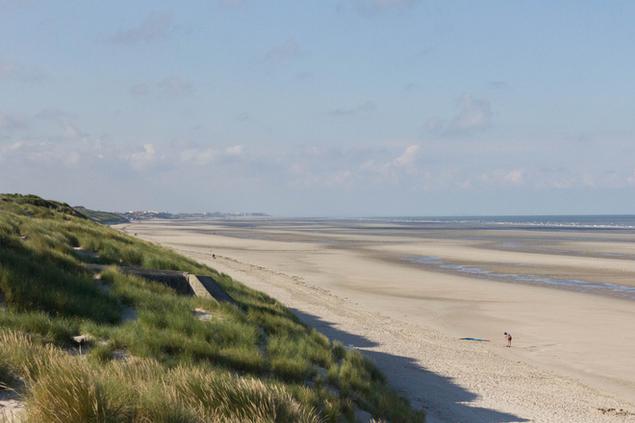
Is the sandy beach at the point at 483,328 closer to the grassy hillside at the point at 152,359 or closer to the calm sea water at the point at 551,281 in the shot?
the calm sea water at the point at 551,281

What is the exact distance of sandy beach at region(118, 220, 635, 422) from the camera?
39.2ft

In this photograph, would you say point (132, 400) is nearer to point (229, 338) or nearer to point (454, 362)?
point (229, 338)

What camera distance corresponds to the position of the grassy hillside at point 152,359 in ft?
15.8

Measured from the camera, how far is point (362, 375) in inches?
416

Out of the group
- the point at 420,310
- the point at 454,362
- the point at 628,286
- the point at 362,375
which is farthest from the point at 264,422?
the point at 628,286

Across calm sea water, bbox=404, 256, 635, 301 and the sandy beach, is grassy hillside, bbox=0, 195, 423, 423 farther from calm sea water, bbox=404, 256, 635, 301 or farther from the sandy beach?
calm sea water, bbox=404, 256, 635, 301

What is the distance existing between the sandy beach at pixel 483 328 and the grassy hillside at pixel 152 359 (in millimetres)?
2402

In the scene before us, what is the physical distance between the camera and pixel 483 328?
2106 cm

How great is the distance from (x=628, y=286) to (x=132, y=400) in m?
32.7

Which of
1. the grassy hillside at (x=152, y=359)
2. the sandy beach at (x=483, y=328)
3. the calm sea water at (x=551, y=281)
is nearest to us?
the grassy hillside at (x=152, y=359)

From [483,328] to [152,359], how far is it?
53.7 feet

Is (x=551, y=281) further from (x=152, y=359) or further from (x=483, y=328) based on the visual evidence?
(x=152, y=359)

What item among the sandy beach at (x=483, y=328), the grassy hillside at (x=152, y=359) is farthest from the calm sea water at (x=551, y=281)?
the grassy hillside at (x=152, y=359)

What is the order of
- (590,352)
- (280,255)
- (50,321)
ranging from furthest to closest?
(280,255)
(590,352)
(50,321)
